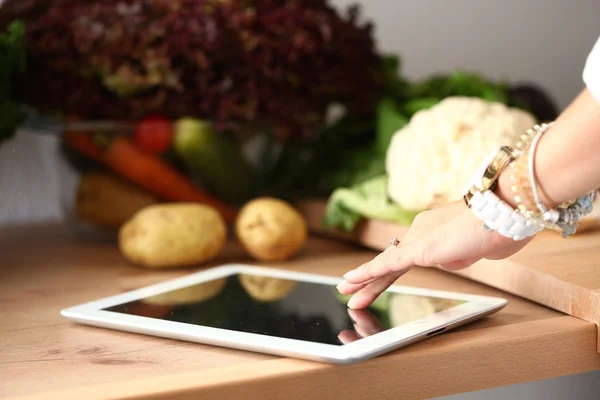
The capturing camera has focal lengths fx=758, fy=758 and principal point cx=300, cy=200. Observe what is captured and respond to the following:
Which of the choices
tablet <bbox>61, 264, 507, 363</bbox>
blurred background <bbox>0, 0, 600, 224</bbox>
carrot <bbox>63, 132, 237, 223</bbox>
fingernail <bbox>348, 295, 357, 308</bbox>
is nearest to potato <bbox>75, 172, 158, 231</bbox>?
carrot <bbox>63, 132, 237, 223</bbox>

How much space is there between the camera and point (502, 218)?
2.10ft

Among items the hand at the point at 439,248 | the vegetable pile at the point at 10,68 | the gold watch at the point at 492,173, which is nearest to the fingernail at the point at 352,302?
the hand at the point at 439,248

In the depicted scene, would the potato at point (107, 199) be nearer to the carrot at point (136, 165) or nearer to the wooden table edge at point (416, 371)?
the carrot at point (136, 165)

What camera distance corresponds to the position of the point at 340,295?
2.67 feet

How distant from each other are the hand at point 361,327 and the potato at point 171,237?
0.34 m

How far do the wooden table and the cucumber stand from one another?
0.33 meters

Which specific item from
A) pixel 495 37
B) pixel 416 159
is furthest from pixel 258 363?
pixel 495 37

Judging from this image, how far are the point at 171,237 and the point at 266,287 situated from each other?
0.65 ft

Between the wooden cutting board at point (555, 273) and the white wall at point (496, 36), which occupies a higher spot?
the white wall at point (496, 36)

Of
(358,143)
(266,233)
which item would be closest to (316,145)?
(358,143)

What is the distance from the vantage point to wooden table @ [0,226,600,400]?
0.59 metres

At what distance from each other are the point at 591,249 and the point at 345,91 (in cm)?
47

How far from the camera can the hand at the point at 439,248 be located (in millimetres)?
667

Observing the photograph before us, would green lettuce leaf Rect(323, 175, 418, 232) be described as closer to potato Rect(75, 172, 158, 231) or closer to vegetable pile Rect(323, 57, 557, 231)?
vegetable pile Rect(323, 57, 557, 231)
